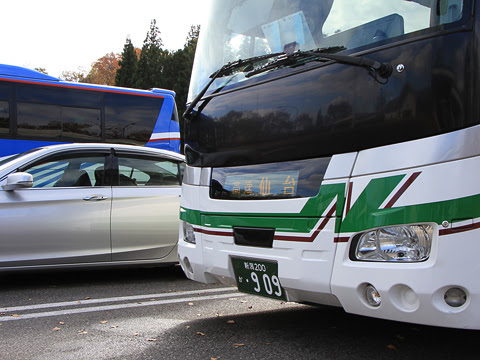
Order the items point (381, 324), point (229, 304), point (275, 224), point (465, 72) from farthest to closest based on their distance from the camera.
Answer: point (229, 304) → point (381, 324) → point (275, 224) → point (465, 72)

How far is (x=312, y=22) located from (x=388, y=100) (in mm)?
889

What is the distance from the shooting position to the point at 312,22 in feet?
11.4

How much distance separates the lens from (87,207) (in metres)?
5.86

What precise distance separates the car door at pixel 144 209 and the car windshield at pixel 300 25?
2043 mm

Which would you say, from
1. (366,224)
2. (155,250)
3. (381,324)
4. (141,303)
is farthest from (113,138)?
(366,224)

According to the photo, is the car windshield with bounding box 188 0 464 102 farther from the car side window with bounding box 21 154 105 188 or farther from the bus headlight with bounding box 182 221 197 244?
the car side window with bounding box 21 154 105 188

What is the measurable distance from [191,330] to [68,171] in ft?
8.77

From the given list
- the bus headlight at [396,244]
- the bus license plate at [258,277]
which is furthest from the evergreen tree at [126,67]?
Answer: the bus headlight at [396,244]

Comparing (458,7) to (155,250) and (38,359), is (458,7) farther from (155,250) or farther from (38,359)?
(155,250)

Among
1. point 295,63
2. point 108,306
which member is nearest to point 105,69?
point 108,306

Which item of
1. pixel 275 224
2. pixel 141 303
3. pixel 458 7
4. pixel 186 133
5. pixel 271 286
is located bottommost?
pixel 141 303

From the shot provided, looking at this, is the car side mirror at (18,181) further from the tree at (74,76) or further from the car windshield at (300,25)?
the tree at (74,76)

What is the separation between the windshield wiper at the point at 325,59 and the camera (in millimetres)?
2934

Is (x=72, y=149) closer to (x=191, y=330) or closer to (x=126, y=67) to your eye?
(x=191, y=330)
